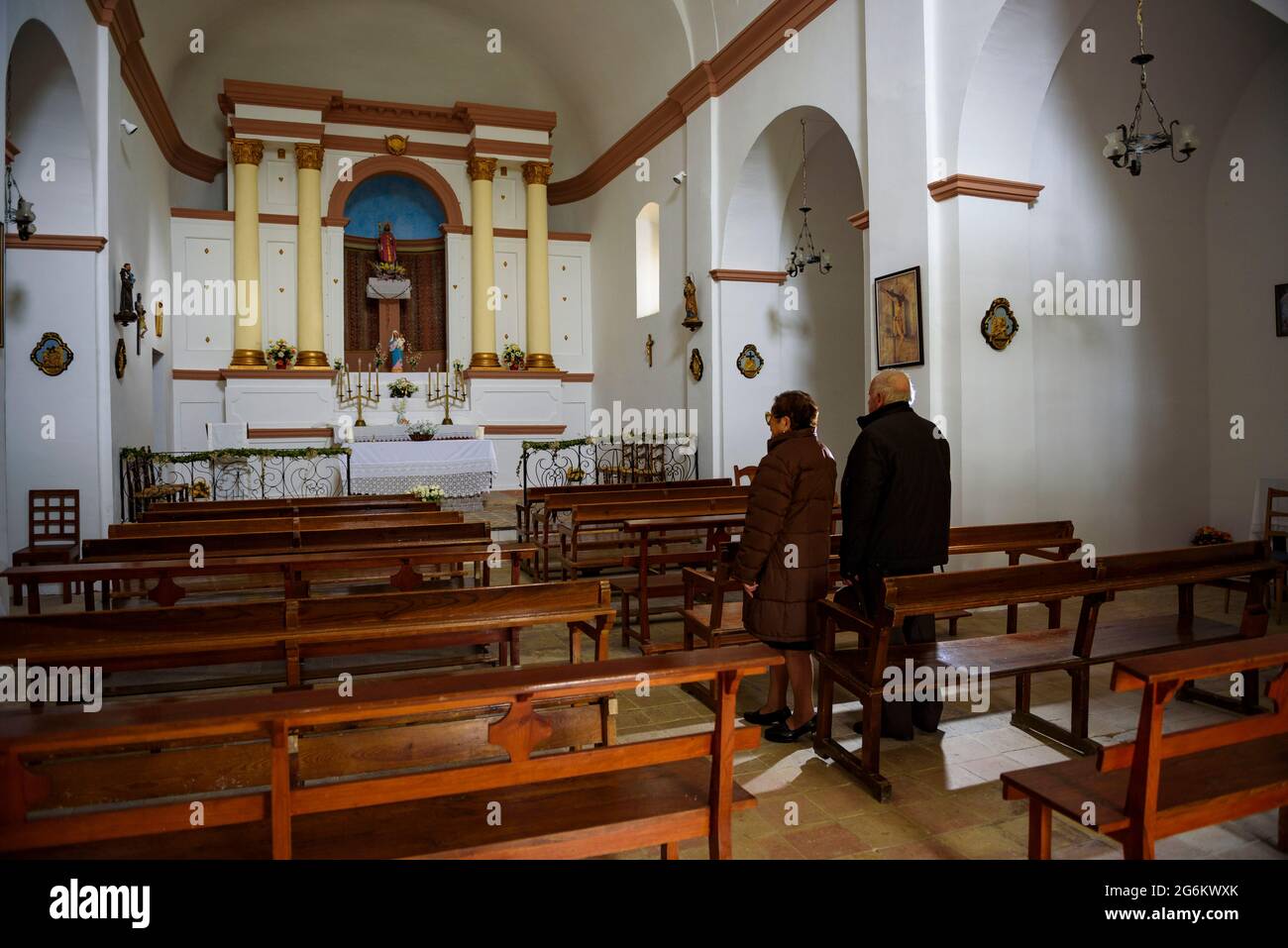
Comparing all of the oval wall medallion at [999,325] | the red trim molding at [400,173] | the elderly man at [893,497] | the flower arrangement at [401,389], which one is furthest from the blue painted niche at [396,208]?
the elderly man at [893,497]

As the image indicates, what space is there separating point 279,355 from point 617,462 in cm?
637

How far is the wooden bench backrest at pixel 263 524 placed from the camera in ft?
17.5

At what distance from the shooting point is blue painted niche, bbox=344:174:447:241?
17.1 meters

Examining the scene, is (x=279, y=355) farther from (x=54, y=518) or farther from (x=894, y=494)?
(x=894, y=494)

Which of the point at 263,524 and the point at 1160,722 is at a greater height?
the point at 263,524

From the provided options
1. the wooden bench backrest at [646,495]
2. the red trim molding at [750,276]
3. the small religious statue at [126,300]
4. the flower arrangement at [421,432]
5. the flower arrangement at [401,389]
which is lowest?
the wooden bench backrest at [646,495]

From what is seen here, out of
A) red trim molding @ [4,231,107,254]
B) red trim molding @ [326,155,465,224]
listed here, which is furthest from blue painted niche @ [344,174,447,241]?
red trim molding @ [4,231,107,254]

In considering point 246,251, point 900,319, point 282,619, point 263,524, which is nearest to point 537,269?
point 246,251

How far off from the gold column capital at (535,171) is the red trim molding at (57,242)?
31.0 ft

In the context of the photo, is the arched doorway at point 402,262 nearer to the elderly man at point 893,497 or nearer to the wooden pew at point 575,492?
the wooden pew at point 575,492

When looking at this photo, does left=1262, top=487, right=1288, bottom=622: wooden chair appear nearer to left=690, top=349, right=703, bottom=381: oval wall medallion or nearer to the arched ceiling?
left=690, top=349, right=703, bottom=381: oval wall medallion

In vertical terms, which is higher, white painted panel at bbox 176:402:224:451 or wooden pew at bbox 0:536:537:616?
white painted panel at bbox 176:402:224:451

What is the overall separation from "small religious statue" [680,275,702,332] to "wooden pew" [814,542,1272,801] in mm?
8467

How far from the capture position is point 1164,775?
2.58 metres
